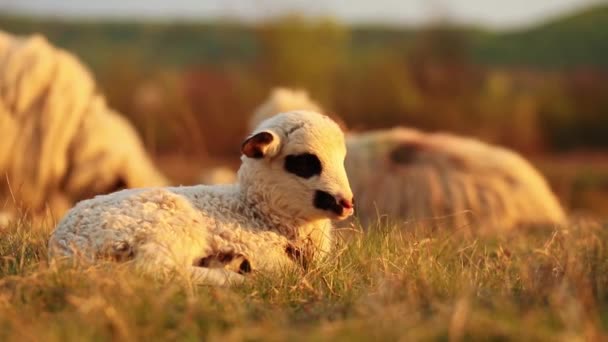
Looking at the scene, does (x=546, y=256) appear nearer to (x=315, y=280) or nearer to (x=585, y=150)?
(x=315, y=280)

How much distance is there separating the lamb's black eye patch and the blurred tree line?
16670mm

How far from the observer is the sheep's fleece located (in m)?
9.47

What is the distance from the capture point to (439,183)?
1089 cm

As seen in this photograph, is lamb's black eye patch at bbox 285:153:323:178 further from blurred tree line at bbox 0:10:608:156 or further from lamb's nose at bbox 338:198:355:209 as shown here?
blurred tree line at bbox 0:10:608:156

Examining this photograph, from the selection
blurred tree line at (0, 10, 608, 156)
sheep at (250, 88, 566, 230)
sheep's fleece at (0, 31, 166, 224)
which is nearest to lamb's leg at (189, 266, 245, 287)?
sheep's fleece at (0, 31, 166, 224)

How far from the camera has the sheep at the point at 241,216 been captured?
15.5ft

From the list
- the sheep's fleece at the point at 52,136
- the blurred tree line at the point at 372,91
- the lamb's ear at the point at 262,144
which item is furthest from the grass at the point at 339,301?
the blurred tree line at the point at 372,91

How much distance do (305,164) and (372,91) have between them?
1993cm

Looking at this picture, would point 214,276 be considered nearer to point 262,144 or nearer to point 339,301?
point 339,301

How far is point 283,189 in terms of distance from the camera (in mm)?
5102

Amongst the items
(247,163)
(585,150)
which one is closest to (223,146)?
(585,150)

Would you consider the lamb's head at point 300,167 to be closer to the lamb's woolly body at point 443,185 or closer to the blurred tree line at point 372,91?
the lamb's woolly body at point 443,185

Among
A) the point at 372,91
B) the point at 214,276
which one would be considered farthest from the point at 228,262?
the point at 372,91

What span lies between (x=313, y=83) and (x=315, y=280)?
70.4ft
